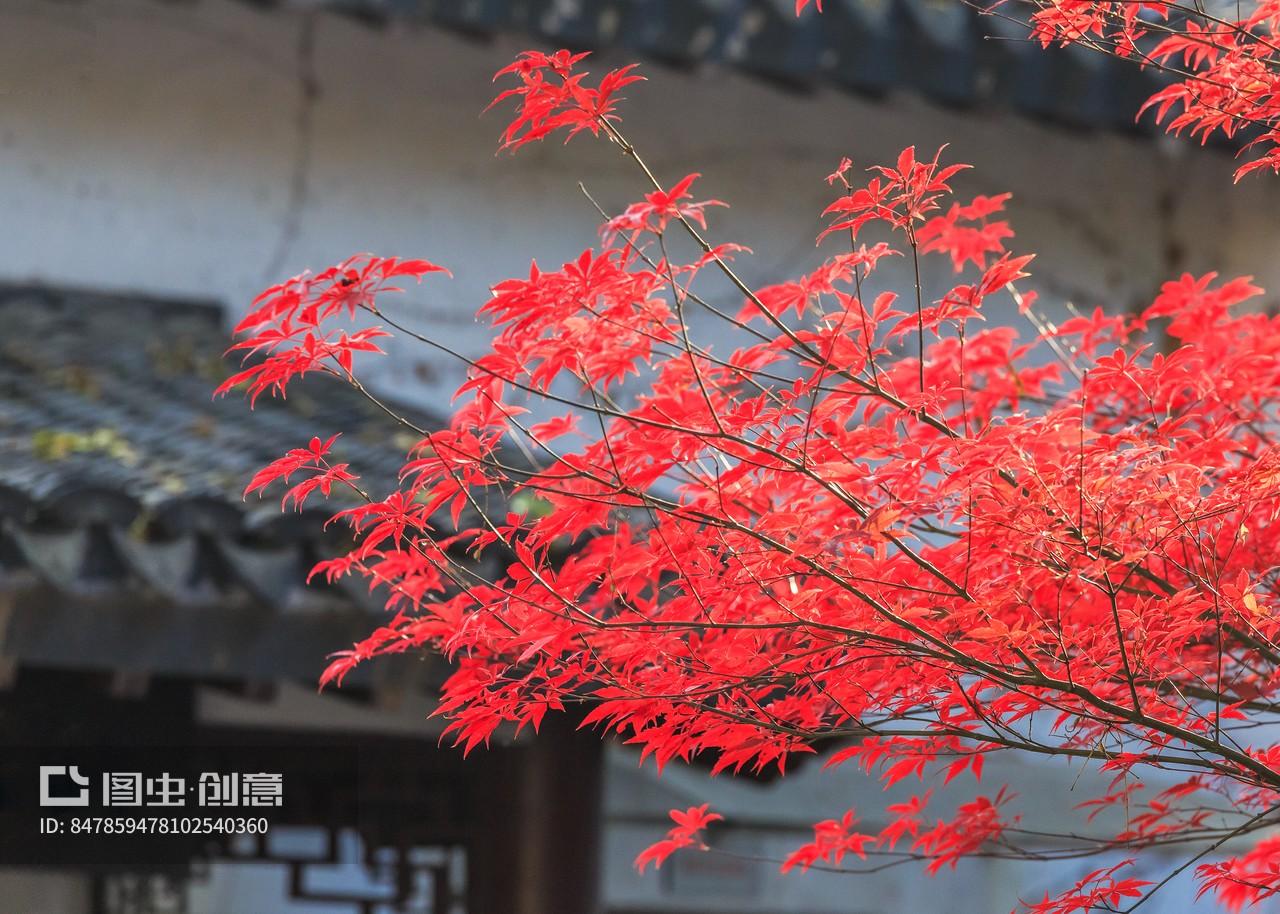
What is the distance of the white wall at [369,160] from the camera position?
6602mm

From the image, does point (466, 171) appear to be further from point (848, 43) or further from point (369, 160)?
point (848, 43)

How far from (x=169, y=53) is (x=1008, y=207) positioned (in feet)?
13.3

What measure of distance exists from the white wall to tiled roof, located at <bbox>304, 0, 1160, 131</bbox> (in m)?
0.39

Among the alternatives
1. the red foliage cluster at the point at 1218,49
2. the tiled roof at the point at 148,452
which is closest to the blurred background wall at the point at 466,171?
the tiled roof at the point at 148,452

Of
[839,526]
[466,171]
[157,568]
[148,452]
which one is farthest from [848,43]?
[839,526]

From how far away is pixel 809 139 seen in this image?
24.4ft

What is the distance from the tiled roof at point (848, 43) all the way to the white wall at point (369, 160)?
1.29 ft

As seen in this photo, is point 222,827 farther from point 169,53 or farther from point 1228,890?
point 169,53

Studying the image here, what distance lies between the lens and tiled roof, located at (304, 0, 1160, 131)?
636cm

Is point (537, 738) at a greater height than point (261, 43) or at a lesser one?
lesser

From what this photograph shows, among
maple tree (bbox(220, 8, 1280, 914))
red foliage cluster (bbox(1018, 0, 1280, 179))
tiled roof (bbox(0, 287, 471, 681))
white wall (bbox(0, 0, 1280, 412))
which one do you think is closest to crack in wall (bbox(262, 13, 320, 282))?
white wall (bbox(0, 0, 1280, 412))

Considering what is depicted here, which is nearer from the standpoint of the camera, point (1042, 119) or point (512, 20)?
point (512, 20)

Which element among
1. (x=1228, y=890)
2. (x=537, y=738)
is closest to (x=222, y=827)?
(x=537, y=738)

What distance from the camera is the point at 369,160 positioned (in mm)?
6930
